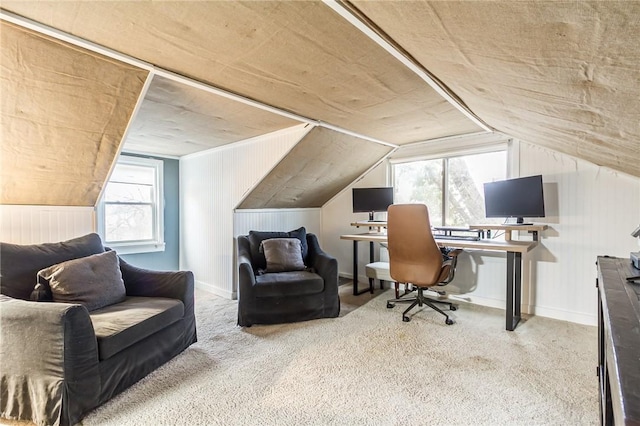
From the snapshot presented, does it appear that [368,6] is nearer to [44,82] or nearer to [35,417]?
[44,82]

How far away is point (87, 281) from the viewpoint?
2.00 meters

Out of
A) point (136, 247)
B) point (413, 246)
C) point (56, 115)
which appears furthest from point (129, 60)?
point (136, 247)

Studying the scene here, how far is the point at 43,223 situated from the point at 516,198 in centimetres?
425

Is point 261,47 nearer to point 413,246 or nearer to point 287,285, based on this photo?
point 287,285

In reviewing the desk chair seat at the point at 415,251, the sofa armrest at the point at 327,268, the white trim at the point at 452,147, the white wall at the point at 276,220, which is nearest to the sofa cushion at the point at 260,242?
the sofa armrest at the point at 327,268

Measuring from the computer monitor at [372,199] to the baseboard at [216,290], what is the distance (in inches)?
78.0

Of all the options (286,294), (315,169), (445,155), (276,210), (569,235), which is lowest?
(286,294)

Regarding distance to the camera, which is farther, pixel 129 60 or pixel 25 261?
pixel 25 261

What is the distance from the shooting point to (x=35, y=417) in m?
1.53

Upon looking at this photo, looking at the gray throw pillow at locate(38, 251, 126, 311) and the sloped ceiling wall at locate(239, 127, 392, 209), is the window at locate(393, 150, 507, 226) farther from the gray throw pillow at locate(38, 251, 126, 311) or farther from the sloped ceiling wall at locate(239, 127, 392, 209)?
the gray throw pillow at locate(38, 251, 126, 311)

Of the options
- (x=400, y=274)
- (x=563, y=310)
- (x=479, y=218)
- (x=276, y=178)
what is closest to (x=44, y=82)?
(x=276, y=178)

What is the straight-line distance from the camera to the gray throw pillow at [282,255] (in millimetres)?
3223

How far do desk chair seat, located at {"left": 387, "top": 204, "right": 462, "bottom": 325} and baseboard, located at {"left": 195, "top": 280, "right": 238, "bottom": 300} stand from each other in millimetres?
2022

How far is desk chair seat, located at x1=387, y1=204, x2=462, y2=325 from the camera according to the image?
109 inches
